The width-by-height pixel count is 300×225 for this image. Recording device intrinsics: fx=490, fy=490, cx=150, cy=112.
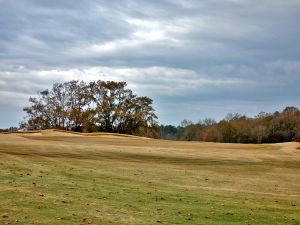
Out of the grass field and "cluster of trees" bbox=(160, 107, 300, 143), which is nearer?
the grass field

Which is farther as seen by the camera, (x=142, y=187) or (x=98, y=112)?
(x=98, y=112)

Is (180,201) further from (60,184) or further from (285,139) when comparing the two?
(285,139)

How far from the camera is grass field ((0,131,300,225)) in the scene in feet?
48.0

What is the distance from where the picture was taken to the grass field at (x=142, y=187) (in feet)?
48.0

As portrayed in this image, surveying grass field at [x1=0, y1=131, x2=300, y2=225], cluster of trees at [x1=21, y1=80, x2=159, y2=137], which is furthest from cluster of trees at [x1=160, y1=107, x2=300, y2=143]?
grass field at [x1=0, y1=131, x2=300, y2=225]

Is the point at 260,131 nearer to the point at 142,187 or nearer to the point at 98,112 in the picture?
the point at 98,112

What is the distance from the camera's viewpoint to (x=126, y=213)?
48.5 ft

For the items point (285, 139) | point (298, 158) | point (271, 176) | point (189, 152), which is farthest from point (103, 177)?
point (285, 139)

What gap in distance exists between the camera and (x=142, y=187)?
21031 mm

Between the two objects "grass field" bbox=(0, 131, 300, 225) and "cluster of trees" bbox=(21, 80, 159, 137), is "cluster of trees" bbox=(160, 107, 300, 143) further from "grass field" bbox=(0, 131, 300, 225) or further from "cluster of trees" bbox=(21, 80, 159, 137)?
"grass field" bbox=(0, 131, 300, 225)

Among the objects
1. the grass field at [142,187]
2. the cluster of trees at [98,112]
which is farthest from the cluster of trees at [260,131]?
the grass field at [142,187]

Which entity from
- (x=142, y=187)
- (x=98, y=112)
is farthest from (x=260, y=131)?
(x=142, y=187)

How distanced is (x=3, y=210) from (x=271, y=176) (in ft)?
66.9

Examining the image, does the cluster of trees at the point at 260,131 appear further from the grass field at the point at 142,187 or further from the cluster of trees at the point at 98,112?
the grass field at the point at 142,187
